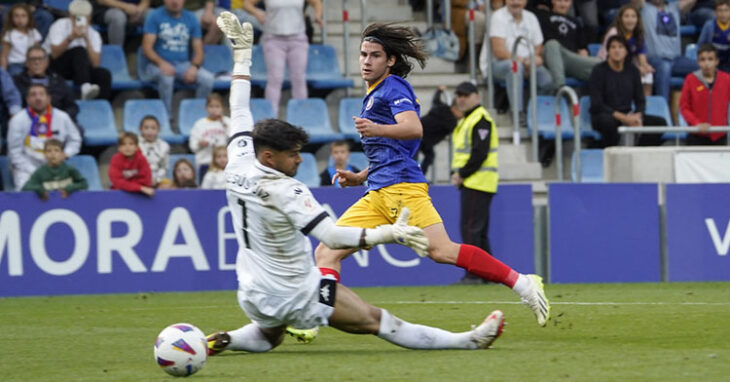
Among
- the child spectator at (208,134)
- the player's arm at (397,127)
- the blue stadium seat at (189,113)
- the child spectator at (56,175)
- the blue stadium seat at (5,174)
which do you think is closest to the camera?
the player's arm at (397,127)

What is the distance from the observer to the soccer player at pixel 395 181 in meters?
8.27

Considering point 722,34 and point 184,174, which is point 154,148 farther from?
point 722,34

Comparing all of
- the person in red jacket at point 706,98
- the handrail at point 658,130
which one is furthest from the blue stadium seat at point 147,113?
the person in red jacket at point 706,98

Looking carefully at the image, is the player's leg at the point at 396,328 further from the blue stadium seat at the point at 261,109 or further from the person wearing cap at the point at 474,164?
the blue stadium seat at the point at 261,109

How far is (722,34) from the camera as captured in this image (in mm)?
17625

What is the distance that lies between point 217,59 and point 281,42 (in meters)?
1.10

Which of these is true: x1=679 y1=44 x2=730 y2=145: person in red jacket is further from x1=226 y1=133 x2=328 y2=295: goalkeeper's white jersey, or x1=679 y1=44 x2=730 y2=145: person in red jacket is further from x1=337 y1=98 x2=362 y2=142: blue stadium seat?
x1=226 y1=133 x2=328 y2=295: goalkeeper's white jersey

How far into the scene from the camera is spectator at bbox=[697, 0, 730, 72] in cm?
1758

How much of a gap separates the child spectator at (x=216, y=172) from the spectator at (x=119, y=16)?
2.91 m

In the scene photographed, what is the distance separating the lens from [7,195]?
13.1 meters

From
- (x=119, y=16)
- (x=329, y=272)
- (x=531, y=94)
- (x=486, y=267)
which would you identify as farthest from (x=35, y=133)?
(x=486, y=267)

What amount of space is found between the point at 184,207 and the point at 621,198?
4.77 m

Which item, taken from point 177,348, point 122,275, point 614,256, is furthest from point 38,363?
point 614,256

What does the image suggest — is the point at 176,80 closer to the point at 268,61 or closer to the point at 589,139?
the point at 268,61
